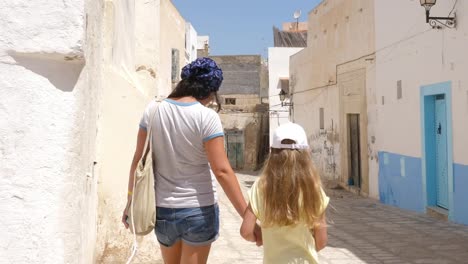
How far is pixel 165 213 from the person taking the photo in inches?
110

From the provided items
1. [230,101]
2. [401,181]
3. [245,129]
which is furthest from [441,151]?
[230,101]

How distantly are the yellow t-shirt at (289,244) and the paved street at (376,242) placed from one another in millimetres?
2393

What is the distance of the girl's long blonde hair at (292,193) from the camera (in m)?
2.51

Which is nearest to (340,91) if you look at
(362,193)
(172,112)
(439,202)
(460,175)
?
(362,193)

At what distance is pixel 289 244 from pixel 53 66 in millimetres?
1365

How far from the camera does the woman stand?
2.76 m

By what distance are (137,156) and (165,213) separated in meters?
0.36

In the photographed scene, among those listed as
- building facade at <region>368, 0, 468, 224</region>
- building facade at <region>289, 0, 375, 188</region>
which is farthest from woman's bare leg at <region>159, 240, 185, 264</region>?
building facade at <region>289, 0, 375, 188</region>

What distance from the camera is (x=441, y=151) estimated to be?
9594 millimetres

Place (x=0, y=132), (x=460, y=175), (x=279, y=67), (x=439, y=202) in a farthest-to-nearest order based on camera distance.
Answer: (x=279, y=67)
(x=439, y=202)
(x=460, y=175)
(x=0, y=132)

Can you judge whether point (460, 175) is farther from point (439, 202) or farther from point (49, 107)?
point (49, 107)

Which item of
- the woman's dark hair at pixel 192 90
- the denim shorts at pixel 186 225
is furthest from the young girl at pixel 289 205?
the woman's dark hair at pixel 192 90

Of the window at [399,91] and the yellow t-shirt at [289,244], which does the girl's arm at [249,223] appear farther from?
the window at [399,91]

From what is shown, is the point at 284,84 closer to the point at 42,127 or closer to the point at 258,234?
the point at 258,234
